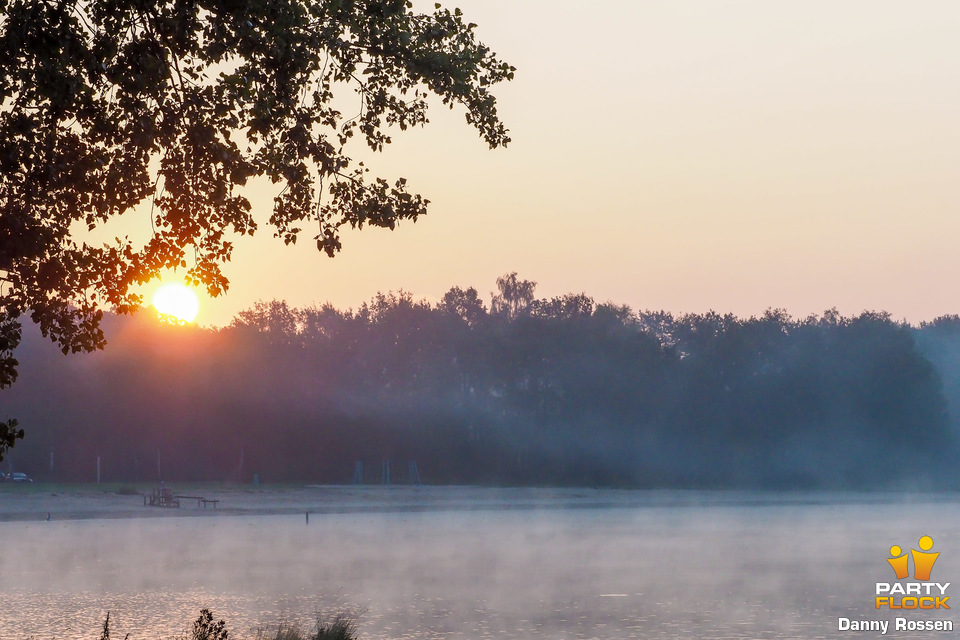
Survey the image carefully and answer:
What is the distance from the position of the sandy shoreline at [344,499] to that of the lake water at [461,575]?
336 centimetres

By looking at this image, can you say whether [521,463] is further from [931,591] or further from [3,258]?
[3,258]

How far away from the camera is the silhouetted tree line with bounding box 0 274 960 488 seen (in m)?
76.6

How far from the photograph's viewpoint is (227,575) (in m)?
31.5

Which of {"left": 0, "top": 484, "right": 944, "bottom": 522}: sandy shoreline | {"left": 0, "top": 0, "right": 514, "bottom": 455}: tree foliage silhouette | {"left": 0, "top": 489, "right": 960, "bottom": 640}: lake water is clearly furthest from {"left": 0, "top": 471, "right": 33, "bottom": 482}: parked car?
{"left": 0, "top": 0, "right": 514, "bottom": 455}: tree foliage silhouette

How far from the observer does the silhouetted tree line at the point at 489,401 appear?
76.6 m

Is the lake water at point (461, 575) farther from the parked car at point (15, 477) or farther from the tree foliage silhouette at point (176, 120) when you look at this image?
the parked car at point (15, 477)

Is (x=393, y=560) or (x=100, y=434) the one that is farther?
(x=100, y=434)

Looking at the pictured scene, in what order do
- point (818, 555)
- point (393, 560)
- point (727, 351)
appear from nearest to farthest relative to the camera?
point (393, 560) < point (818, 555) < point (727, 351)

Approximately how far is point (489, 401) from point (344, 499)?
28.9m

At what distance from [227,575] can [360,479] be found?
49919 millimetres

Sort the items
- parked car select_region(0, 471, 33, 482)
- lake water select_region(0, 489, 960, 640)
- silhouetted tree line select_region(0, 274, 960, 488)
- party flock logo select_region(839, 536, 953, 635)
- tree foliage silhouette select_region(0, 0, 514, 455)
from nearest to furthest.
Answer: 1. tree foliage silhouette select_region(0, 0, 514, 455)
2. lake water select_region(0, 489, 960, 640)
3. party flock logo select_region(839, 536, 953, 635)
4. parked car select_region(0, 471, 33, 482)
5. silhouetted tree line select_region(0, 274, 960, 488)

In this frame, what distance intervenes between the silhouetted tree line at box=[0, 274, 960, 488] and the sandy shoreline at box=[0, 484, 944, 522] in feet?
24.1

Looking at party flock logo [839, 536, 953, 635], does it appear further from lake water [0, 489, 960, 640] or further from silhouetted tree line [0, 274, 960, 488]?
silhouetted tree line [0, 274, 960, 488]

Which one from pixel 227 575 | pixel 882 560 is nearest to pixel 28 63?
pixel 227 575
